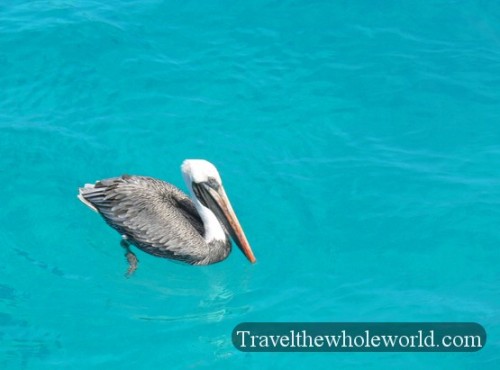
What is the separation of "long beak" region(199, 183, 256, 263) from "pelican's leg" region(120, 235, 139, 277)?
54.1 inches

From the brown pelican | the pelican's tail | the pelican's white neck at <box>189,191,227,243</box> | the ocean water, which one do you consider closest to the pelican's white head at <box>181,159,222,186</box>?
the brown pelican

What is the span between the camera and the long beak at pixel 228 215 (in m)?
11.3

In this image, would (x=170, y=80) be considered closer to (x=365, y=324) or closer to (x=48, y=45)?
(x=48, y=45)

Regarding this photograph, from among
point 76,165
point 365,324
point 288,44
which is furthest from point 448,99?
point 76,165

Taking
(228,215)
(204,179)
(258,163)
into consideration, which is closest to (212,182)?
(204,179)

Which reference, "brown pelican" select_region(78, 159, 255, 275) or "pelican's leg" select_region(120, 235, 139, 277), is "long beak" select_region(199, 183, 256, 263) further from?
"pelican's leg" select_region(120, 235, 139, 277)

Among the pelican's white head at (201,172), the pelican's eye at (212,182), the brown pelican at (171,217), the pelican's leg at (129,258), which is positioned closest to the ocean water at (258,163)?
the pelican's leg at (129,258)

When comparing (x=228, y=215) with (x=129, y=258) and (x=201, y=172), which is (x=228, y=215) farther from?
(x=129, y=258)

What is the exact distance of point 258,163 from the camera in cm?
1331

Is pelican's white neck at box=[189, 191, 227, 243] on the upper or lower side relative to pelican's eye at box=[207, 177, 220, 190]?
lower

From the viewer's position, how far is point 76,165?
13.1 metres

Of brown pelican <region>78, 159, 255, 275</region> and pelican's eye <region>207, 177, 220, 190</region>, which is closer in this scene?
pelican's eye <region>207, 177, 220, 190</region>

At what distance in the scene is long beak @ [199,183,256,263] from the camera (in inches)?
444

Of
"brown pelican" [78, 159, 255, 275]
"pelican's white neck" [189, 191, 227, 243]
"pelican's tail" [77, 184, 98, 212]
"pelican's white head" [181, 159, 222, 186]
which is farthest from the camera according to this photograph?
"pelican's tail" [77, 184, 98, 212]
